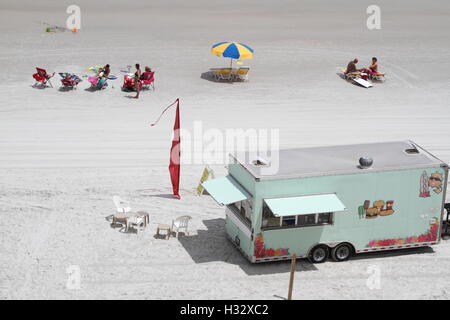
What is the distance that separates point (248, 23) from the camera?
41219mm

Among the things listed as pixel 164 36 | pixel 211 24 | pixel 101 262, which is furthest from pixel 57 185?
pixel 211 24

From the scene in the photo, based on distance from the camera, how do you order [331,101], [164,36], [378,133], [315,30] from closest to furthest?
[378,133]
[331,101]
[164,36]
[315,30]

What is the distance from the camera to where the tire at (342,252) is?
17531mm

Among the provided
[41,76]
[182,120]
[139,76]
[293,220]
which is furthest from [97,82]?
[293,220]

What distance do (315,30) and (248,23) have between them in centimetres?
369

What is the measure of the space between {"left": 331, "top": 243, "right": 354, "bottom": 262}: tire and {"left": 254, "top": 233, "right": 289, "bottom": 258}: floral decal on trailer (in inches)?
45.9

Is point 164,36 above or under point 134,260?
above

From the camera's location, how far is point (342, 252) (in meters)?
17.7

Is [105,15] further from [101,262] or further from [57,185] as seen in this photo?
[101,262]

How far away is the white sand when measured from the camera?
16.8 meters

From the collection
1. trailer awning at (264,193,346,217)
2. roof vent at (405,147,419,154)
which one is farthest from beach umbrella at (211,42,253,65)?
trailer awning at (264,193,346,217)

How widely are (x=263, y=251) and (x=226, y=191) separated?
1.67m

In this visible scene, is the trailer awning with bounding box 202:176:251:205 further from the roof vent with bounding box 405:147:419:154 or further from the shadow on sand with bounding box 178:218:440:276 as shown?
the roof vent with bounding box 405:147:419:154

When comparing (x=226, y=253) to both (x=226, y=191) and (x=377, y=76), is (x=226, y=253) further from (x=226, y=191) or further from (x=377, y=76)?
(x=377, y=76)
